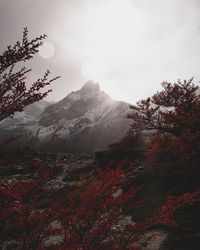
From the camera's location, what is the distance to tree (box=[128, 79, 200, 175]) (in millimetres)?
4367

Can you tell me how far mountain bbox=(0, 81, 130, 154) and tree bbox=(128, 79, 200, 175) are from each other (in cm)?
3845

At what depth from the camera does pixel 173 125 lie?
5.84 metres

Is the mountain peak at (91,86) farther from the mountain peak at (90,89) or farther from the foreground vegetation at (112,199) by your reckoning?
the foreground vegetation at (112,199)

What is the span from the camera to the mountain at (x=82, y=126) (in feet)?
172

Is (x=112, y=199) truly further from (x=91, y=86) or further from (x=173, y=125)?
(x=91, y=86)

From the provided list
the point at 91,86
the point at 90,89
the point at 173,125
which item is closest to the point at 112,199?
the point at 173,125

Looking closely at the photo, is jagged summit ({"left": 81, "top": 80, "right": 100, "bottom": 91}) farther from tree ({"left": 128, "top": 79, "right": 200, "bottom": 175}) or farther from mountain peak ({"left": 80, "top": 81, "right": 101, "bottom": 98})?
tree ({"left": 128, "top": 79, "right": 200, "bottom": 175})

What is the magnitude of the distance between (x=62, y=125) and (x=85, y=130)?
803 inches

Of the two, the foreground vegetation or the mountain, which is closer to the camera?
the foreground vegetation

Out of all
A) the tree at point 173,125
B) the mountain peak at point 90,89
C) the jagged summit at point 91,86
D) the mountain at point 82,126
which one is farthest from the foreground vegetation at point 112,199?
the jagged summit at point 91,86

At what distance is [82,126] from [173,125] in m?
62.8

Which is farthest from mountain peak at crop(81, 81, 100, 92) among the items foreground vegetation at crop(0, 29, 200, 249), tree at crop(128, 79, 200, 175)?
foreground vegetation at crop(0, 29, 200, 249)

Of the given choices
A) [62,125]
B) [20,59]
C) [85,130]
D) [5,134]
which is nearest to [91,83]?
[62,125]

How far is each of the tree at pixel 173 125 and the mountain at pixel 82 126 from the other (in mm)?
38445
